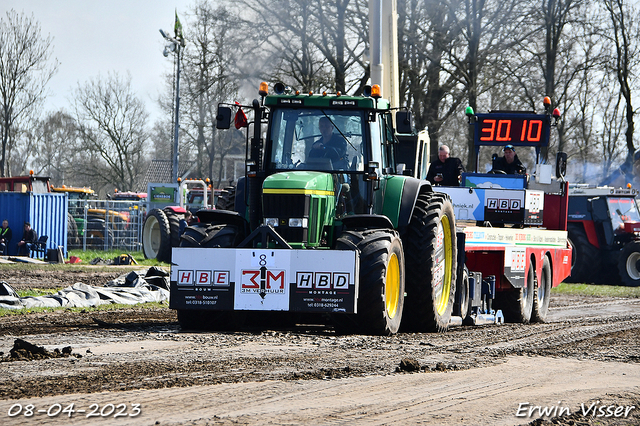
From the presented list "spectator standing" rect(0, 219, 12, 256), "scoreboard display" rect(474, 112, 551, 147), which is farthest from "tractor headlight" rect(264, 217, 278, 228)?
"spectator standing" rect(0, 219, 12, 256)

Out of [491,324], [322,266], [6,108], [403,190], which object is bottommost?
[491,324]

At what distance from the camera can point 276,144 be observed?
9414mm

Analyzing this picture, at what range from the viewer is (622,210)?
76.6 feet

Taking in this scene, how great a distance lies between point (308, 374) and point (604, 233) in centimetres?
1893

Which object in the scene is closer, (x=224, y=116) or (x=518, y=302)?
(x=224, y=116)

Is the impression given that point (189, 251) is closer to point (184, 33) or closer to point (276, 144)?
point (276, 144)

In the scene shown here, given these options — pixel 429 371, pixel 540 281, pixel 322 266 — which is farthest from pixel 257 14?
pixel 429 371

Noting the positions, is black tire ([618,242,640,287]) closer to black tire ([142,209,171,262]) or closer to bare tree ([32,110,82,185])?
black tire ([142,209,171,262])

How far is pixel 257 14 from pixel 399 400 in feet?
74.9

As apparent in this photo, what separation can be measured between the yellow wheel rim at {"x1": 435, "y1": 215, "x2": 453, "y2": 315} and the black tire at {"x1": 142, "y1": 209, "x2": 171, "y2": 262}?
43.6ft

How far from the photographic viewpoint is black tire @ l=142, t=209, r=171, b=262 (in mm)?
22625

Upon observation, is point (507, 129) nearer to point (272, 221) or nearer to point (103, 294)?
point (272, 221)

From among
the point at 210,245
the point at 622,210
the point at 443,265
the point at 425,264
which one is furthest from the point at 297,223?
the point at 622,210

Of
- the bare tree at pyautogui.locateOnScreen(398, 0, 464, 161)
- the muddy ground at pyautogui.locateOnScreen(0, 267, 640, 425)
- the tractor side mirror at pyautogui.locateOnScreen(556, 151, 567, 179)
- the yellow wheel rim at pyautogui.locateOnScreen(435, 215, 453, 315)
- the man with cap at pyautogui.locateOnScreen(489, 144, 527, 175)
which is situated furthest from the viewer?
the bare tree at pyautogui.locateOnScreen(398, 0, 464, 161)
